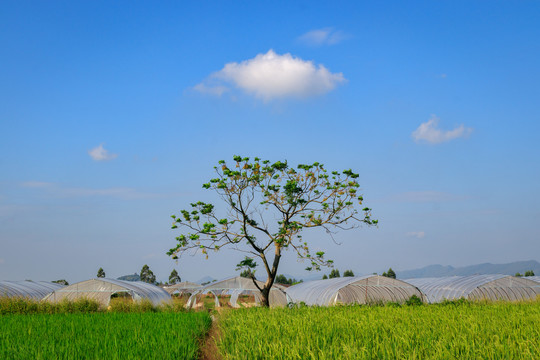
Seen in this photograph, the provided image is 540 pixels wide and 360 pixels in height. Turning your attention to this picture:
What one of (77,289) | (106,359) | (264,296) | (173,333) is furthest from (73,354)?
(77,289)

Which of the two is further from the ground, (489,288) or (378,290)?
(378,290)

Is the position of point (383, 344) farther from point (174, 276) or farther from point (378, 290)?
point (174, 276)

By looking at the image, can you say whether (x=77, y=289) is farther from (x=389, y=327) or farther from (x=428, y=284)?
(x=389, y=327)

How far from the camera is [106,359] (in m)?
7.14

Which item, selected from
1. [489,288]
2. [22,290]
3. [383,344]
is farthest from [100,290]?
[383,344]

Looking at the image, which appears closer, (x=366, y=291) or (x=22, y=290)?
(x=366, y=291)

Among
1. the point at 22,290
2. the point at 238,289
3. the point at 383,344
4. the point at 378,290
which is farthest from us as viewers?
the point at 238,289

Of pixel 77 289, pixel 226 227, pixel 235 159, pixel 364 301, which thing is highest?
pixel 235 159

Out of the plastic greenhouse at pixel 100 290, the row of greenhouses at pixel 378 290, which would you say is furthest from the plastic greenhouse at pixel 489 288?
the plastic greenhouse at pixel 100 290

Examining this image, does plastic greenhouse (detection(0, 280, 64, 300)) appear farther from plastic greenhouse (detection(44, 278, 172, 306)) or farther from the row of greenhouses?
plastic greenhouse (detection(44, 278, 172, 306))

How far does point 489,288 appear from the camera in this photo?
28375 mm

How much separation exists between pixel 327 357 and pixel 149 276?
82.2 metres

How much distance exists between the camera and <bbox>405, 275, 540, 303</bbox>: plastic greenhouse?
92.2 ft

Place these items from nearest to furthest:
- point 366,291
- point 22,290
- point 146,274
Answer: point 366,291, point 22,290, point 146,274
